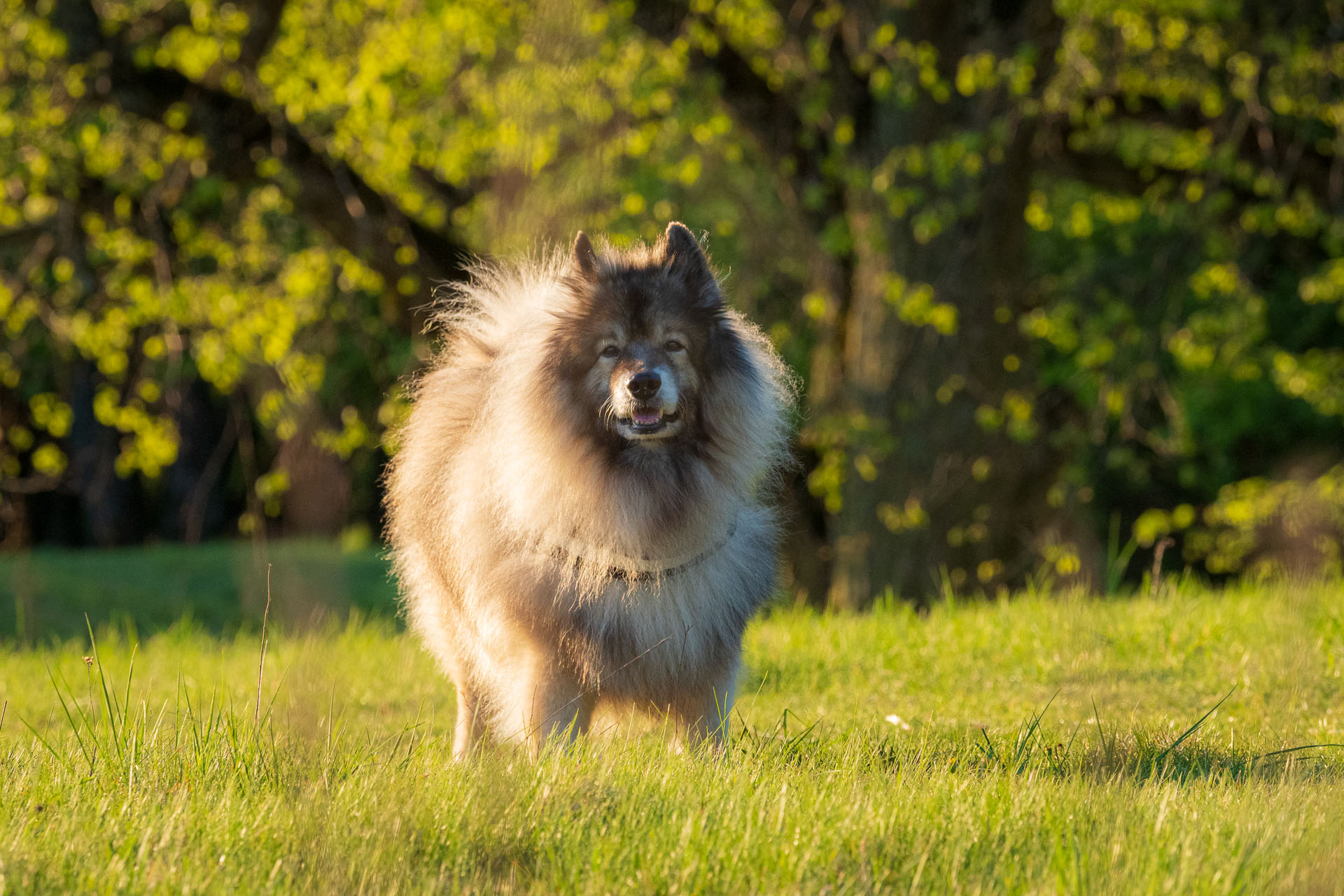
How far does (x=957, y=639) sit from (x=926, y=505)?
3.42 m

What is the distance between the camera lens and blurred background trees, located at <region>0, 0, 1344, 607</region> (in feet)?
30.7

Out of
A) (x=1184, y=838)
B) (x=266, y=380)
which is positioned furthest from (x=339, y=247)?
(x=1184, y=838)

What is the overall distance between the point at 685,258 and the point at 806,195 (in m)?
5.41

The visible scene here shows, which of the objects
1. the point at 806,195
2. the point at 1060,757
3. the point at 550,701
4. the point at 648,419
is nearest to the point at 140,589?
the point at 806,195

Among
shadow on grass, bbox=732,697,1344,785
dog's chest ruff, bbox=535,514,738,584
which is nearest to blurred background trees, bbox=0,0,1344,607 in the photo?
shadow on grass, bbox=732,697,1344,785

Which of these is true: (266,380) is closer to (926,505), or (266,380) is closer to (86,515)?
(926,505)

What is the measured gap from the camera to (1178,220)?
1022cm

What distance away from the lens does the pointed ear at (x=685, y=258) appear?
4.54 meters

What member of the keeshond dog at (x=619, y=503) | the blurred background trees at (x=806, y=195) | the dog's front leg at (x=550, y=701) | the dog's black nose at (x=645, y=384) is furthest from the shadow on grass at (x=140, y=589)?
the dog's black nose at (x=645, y=384)

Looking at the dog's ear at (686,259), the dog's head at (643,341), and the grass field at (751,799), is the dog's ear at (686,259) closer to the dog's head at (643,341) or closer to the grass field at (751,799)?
the dog's head at (643,341)

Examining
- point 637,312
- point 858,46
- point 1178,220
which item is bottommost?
point 637,312

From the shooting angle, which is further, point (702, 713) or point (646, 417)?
point (702, 713)

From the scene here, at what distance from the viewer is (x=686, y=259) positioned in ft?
15.0

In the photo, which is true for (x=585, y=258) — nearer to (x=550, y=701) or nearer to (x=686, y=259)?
(x=686, y=259)
